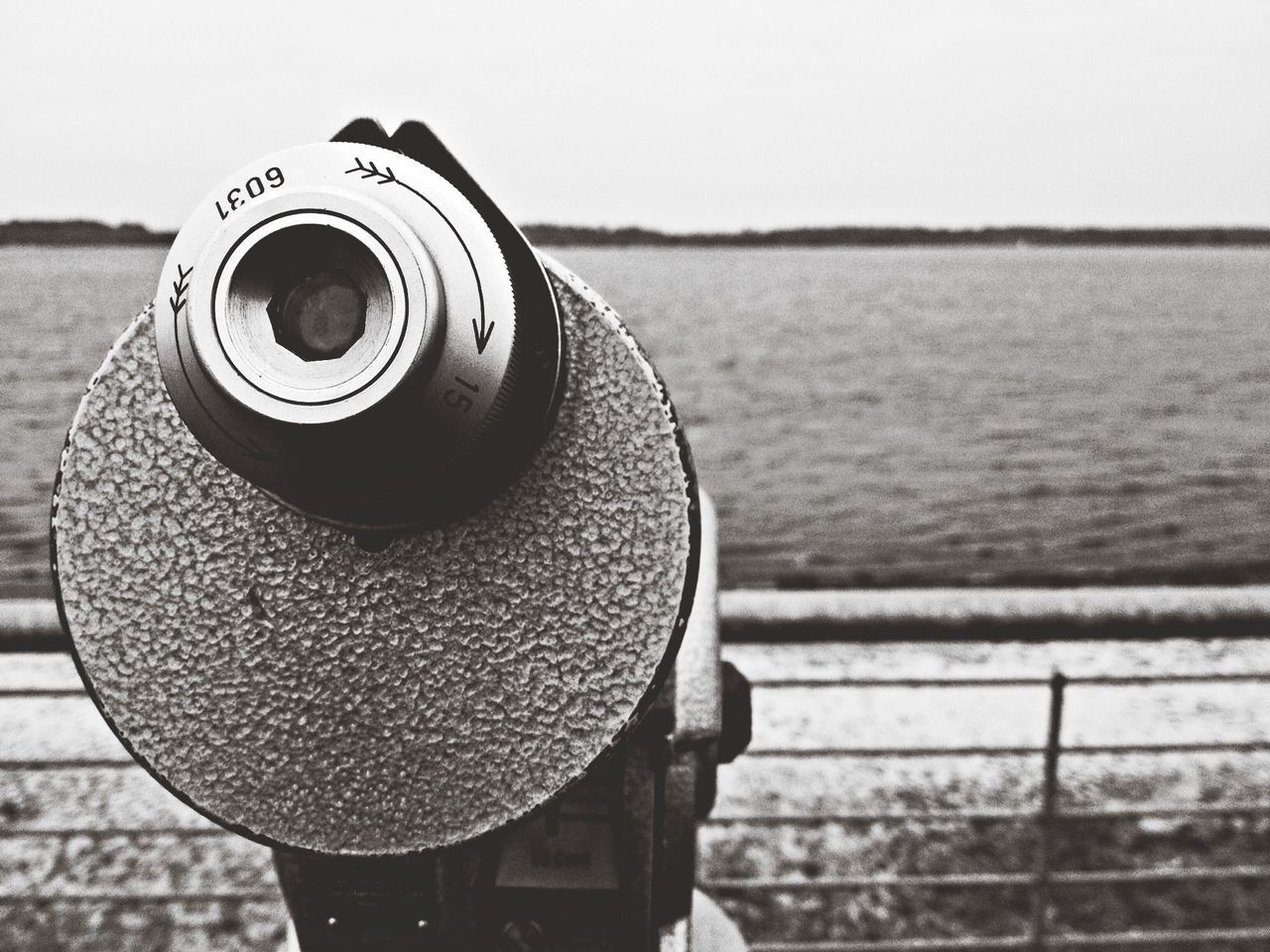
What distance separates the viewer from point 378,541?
2.11 ft

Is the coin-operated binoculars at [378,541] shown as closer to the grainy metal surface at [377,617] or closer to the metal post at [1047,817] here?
the grainy metal surface at [377,617]

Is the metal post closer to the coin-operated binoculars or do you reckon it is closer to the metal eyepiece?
the coin-operated binoculars

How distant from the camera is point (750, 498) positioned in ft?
50.7

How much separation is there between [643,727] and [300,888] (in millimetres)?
285

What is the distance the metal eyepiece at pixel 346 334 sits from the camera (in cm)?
55

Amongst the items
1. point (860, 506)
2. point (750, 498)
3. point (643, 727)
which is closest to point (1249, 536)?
point (860, 506)

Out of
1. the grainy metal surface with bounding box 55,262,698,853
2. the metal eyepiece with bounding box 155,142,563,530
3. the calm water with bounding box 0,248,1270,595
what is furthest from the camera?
the calm water with bounding box 0,248,1270,595

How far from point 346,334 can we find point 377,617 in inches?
7.1

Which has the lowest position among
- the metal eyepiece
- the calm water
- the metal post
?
the calm water

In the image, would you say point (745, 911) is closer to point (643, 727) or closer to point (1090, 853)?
point (1090, 853)

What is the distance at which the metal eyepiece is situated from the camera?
55 centimetres

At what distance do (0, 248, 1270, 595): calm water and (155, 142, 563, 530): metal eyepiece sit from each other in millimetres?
105

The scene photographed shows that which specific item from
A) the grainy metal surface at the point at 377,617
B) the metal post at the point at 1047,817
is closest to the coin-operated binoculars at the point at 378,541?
the grainy metal surface at the point at 377,617

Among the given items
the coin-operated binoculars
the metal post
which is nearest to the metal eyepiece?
the coin-operated binoculars
